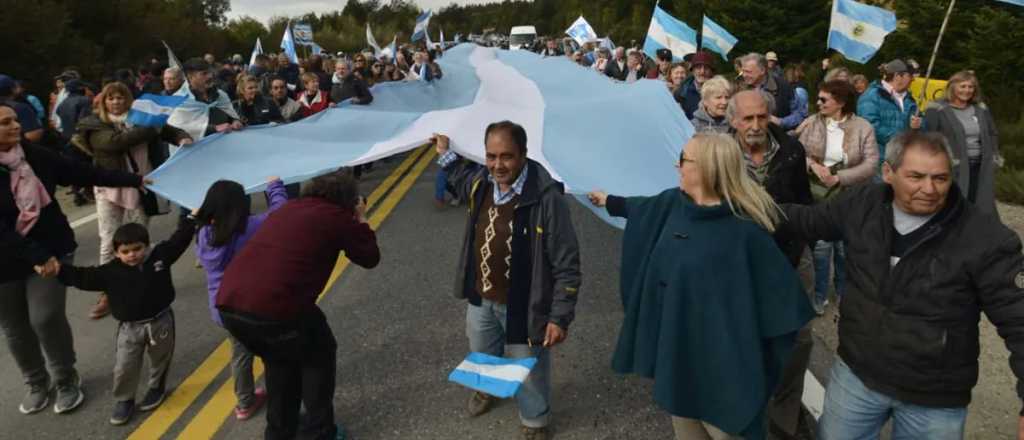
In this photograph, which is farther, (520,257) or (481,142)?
(481,142)

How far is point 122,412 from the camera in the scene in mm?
3781

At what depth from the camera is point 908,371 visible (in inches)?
89.2

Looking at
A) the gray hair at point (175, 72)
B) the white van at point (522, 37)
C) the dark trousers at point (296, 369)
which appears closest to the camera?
the dark trousers at point (296, 369)

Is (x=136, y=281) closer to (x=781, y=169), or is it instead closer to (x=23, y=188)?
(x=23, y=188)

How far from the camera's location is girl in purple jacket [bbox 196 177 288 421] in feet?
11.3

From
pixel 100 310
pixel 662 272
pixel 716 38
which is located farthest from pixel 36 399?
pixel 716 38

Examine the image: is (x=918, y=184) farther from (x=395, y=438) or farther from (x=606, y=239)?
(x=606, y=239)

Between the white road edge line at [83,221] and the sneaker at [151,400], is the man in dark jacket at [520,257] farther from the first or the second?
the white road edge line at [83,221]

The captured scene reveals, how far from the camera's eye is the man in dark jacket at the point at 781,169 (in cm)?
332

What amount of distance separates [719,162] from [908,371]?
37.8 inches

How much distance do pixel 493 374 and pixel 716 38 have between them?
29.2ft

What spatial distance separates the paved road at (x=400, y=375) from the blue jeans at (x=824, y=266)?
22 centimetres

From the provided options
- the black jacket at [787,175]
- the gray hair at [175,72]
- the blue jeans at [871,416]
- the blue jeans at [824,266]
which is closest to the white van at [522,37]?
the gray hair at [175,72]

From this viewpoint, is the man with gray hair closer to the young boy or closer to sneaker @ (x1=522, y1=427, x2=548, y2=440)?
sneaker @ (x1=522, y1=427, x2=548, y2=440)
